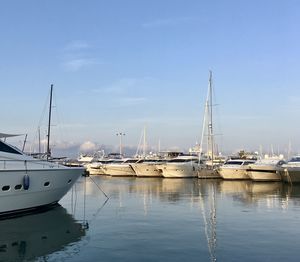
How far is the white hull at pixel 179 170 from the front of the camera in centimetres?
5609

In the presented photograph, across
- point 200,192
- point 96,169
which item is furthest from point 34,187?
point 96,169

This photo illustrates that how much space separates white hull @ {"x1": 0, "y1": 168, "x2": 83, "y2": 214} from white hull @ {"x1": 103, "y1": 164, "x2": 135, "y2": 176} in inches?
1498

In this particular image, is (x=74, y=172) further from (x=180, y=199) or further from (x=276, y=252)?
(x=276, y=252)

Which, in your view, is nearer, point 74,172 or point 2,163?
point 2,163

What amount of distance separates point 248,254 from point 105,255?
13.9 feet

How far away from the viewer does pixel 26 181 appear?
19734 mm

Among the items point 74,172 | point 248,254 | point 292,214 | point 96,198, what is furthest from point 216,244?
point 96,198

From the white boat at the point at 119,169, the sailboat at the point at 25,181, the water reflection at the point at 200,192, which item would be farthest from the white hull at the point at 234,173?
the sailboat at the point at 25,181

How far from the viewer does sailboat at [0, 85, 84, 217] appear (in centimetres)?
1916

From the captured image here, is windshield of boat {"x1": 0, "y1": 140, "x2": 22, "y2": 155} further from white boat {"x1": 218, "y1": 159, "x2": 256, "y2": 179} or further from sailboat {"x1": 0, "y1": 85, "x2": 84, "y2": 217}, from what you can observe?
white boat {"x1": 218, "y1": 159, "x2": 256, "y2": 179}

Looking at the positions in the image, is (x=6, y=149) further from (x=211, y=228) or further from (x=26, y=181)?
(x=211, y=228)

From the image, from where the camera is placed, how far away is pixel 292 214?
2111 cm

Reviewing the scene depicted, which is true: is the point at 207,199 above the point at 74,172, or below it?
below

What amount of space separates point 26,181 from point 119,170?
43.6 meters
